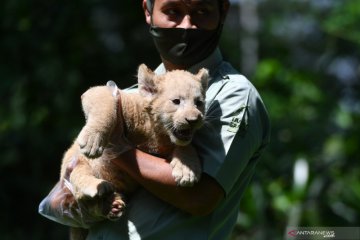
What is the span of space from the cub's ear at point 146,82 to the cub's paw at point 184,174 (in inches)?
21.3

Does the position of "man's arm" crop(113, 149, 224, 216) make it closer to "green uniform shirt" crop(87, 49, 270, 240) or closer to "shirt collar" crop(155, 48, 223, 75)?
"green uniform shirt" crop(87, 49, 270, 240)

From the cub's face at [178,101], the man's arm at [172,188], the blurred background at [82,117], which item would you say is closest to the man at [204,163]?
the man's arm at [172,188]

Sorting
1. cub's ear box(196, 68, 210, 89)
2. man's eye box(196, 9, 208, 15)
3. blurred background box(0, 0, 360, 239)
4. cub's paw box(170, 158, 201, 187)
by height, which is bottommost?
blurred background box(0, 0, 360, 239)

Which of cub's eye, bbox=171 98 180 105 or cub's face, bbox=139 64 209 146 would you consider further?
cub's eye, bbox=171 98 180 105

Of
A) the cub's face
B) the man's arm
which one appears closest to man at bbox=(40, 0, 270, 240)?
the man's arm

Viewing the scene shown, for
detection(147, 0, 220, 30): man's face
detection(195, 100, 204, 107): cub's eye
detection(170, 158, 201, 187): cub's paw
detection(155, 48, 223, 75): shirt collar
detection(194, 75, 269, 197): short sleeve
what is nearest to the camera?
detection(170, 158, 201, 187): cub's paw

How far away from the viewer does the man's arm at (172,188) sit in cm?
402

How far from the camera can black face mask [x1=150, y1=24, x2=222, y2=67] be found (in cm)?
452

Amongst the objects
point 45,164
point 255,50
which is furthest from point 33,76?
point 255,50

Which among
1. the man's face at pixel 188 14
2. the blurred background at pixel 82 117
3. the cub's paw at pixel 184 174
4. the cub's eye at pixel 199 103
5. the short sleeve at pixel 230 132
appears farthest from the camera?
the blurred background at pixel 82 117

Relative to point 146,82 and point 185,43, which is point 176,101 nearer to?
point 146,82

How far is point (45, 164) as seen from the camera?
42.0ft

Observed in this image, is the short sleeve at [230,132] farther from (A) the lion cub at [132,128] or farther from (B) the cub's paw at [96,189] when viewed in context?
(B) the cub's paw at [96,189]

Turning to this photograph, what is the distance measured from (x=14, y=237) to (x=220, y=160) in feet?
28.4
